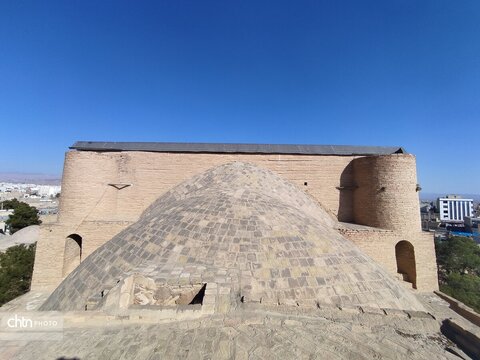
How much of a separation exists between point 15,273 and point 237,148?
1275 cm

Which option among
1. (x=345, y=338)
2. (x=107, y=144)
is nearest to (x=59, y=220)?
(x=107, y=144)

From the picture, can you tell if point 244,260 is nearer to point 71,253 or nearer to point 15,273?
point 71,253

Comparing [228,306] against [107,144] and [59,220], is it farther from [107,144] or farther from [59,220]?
[107,144]

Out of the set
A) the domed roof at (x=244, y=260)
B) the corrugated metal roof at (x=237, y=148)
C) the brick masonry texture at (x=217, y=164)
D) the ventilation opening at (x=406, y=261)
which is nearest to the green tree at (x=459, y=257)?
the ventilation opening at (x=406, y=261)

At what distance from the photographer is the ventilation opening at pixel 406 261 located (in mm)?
9195

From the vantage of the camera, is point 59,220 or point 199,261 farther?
point 59,220

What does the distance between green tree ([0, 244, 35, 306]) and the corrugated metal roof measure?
6509 mm

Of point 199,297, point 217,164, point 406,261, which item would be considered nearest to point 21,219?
point 217,164

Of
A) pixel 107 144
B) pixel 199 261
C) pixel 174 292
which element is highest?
pixel 107 144

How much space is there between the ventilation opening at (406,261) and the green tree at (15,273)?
675 inches

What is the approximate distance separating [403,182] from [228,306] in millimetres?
9241

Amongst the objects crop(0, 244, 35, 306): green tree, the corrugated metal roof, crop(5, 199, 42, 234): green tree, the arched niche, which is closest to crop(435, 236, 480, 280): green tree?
the corrugated metal roof

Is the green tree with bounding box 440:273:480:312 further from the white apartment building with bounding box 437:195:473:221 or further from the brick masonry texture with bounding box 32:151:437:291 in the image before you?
the white apartment building with bounding box 437:195:473:221

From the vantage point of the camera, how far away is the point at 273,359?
7.82ft
